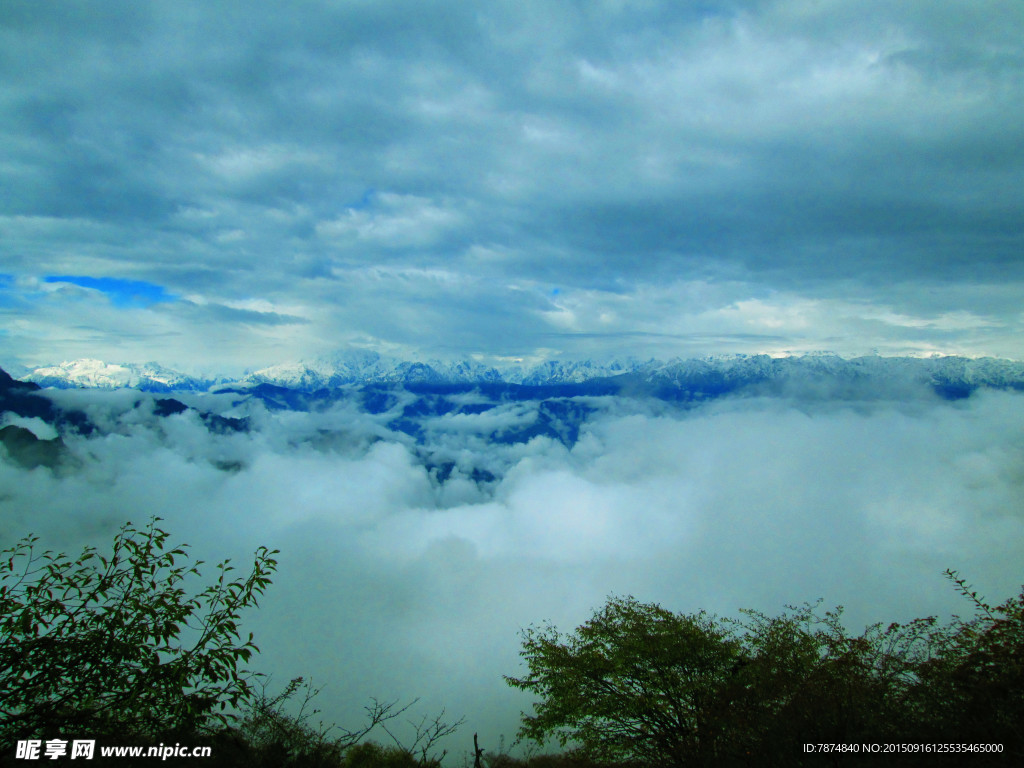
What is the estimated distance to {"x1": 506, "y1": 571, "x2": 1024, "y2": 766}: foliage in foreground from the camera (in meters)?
15.3

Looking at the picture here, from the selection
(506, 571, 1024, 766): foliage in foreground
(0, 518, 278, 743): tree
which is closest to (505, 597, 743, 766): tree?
(506, 571, 1024, 766): foliage in foreground

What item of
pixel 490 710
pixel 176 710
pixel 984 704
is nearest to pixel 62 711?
pixel 176 710

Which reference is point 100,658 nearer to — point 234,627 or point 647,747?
point 234,627

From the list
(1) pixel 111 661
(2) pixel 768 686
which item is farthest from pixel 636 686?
(1) pixel 111 661

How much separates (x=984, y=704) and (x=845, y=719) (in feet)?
13.0

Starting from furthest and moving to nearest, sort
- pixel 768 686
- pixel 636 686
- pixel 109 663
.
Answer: pixel 636 686 < pixel 768 686 < pixel 109 663

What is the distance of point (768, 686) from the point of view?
23203 mm

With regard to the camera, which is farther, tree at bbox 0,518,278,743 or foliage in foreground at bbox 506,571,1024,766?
foliage in foreground at bbox 506,571,1024,766

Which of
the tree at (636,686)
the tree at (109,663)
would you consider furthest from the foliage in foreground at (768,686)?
the tree at (109,663)

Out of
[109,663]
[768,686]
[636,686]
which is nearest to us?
[109,663]

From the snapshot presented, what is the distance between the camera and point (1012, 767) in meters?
12.4

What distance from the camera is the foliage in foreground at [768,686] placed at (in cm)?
1527

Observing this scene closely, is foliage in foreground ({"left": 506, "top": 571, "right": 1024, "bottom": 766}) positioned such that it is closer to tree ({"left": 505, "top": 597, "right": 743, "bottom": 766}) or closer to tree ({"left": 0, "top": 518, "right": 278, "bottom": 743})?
tree ({"left": 505, "top": 597, "right": 743, "bottom": 766})

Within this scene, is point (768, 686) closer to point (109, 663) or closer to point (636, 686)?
point (636, 686)
